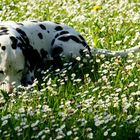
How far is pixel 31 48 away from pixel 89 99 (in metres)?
1.81

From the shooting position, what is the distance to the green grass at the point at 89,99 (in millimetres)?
4973

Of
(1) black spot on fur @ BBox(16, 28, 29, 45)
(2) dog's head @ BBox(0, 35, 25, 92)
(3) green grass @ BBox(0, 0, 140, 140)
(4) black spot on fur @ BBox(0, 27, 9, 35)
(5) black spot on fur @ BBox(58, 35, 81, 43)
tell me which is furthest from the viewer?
(5) black spot on fur @ BBox(58, 35, 81, 43)

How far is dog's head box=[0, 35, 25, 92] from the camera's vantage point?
6.62m

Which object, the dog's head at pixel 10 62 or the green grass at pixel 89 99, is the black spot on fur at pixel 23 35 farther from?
the green grass at pixel 89 99

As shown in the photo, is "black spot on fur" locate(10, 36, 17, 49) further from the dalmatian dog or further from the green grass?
the green grass

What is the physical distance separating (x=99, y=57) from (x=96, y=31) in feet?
4.81

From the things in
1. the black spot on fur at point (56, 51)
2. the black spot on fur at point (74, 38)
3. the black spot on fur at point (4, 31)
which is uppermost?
the black spot on fur at point (4, 31)

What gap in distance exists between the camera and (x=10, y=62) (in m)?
6.62

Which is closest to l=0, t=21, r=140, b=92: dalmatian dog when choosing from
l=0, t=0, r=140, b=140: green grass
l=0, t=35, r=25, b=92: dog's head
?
l=0, t=35, r=25, b=92: dog's head

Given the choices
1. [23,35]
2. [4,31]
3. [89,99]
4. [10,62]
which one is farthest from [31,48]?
[89,99]

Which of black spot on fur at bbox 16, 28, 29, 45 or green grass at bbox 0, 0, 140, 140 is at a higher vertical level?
black spot on fur at bbox 16, 28, 29, 45

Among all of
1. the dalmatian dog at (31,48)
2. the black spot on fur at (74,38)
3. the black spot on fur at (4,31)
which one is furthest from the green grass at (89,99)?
the black spot on fur at (4,31)

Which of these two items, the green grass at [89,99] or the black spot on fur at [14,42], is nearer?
the green grass at [89,99]

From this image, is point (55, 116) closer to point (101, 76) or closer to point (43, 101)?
point (43, 101)
